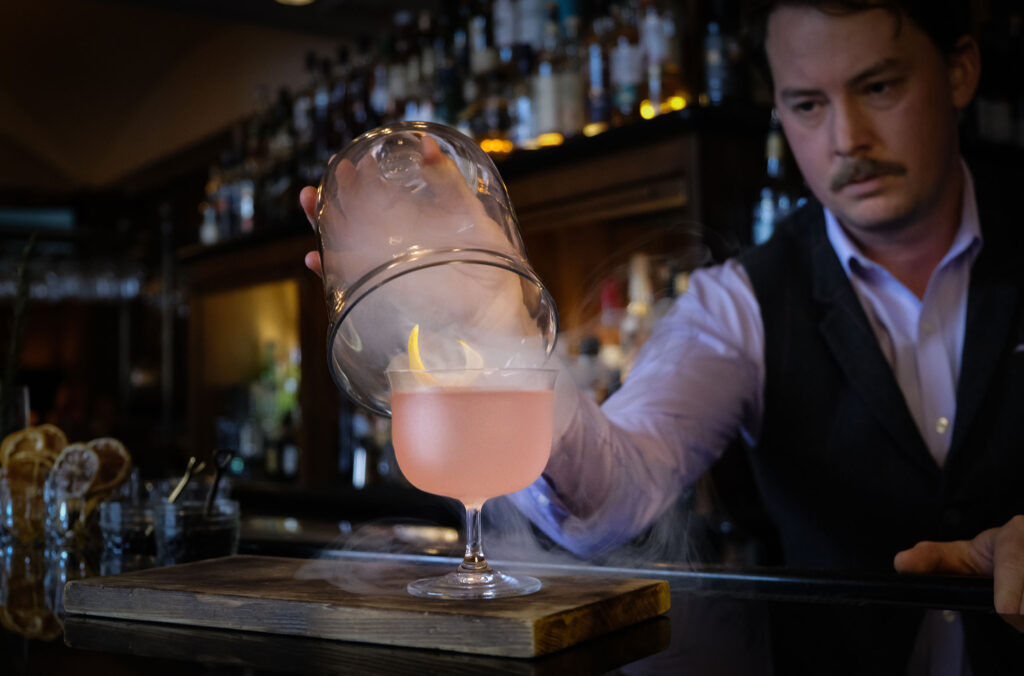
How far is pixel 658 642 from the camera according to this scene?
66cm

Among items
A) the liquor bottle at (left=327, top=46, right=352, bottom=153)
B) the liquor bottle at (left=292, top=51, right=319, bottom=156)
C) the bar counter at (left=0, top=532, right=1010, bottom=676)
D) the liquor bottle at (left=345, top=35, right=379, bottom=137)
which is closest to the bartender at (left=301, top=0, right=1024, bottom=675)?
the bar counter at (left=0, top=532, right=1010, bottom=676)

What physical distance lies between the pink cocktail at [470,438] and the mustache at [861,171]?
3.38 feet

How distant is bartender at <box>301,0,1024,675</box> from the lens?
1539mm

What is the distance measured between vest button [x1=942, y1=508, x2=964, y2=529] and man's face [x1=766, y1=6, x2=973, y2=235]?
47cm

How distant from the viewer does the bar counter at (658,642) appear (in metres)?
0.60

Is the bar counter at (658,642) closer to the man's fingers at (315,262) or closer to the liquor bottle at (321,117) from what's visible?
the man's fingers at (315,262)

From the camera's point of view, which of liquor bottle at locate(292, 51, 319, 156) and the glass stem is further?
liquor bottle at locate(292, 51, 319, 156)

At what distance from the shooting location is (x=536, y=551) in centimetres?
117

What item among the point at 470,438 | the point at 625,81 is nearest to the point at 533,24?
the point at 625,81

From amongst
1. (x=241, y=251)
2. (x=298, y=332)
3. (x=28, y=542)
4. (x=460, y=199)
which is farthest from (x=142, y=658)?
(x=241, y=251)

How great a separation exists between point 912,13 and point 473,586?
136 cm

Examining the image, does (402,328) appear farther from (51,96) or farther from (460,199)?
(51,96)

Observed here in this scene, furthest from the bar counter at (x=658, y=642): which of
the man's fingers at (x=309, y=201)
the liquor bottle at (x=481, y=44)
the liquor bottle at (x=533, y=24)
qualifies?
the liquor bottle at (x=481, y=44)

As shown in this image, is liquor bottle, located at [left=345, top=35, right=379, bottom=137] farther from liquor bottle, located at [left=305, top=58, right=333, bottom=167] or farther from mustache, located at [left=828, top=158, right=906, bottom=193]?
mustache, located at [left=828, top=158, right=906, bottom=193]
